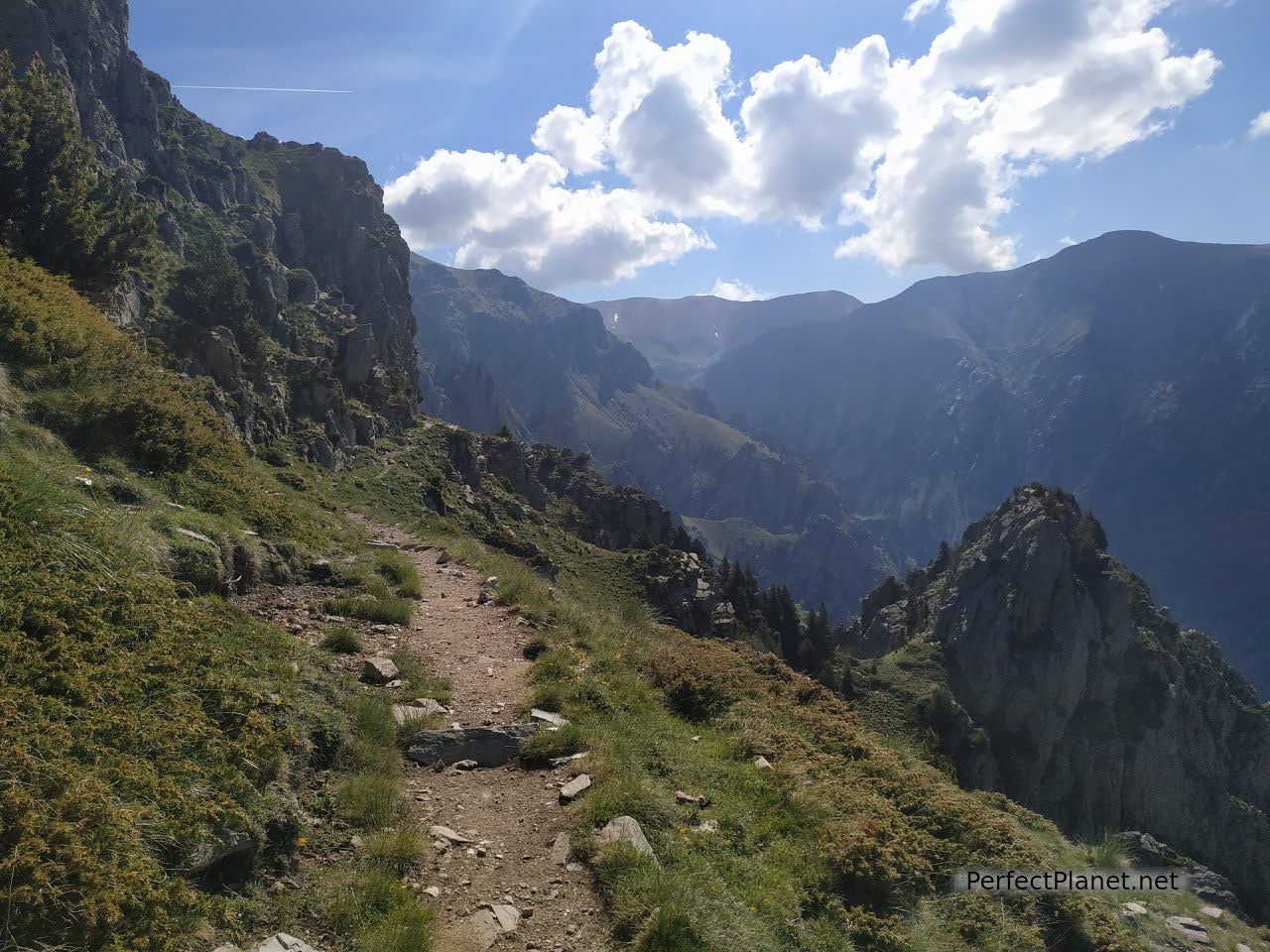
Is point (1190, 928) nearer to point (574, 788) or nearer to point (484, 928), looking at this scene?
point (574, 788)

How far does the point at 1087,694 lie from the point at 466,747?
122 metres

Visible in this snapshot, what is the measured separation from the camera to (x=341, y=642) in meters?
12.1

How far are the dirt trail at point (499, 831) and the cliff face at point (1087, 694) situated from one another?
3399 inches

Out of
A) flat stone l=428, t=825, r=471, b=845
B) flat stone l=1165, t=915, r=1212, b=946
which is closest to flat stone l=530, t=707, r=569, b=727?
flat stone l=428, t=825, r=471, b=845

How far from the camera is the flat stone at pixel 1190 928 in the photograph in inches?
436

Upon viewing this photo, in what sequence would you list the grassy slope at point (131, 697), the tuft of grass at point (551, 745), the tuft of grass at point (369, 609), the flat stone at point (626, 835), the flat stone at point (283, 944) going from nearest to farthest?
the grassy slope at point (131, 697), the flat stone at point (283, 944), the flat stone at point (626, 835), the tuft of grass at point (551, 745), the tuft of grass at point (369, 609)

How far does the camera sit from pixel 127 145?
83.2 metres

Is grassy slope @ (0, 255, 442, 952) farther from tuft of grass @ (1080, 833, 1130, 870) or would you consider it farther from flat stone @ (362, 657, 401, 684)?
tuft of grass @ (1080, 833, 1130, 870)

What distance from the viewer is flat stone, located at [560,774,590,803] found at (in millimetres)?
8859

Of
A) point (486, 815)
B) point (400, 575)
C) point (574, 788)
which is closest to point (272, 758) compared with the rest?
point (486, 815)

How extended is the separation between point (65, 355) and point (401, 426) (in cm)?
6458

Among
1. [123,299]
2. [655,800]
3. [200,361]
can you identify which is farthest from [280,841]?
[200,361]

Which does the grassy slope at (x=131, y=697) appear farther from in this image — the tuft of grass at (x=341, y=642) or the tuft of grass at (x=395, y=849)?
the tuft of grass at (x=341, y=642)

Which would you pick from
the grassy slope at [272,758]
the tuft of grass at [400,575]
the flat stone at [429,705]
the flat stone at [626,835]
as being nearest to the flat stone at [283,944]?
the grassy slope at [272,758]
